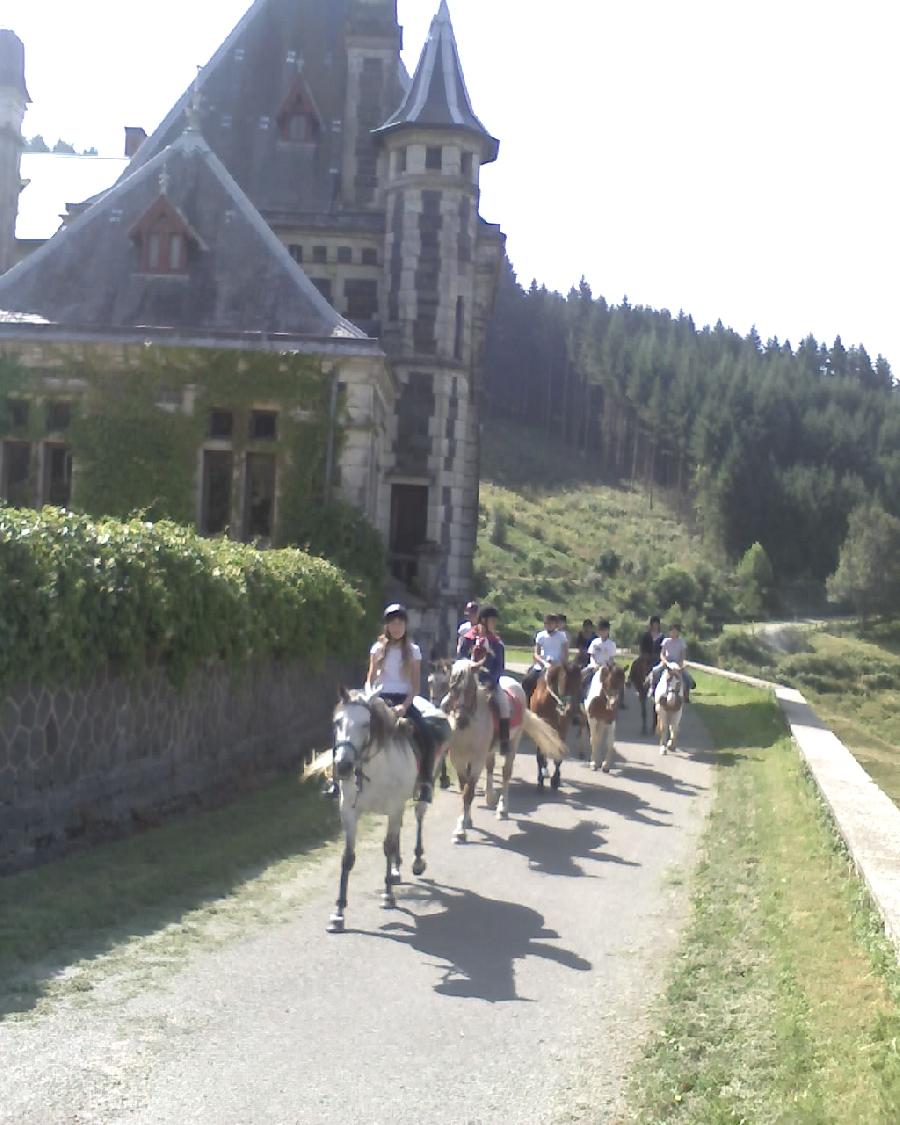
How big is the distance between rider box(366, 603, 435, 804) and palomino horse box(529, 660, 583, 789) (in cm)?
465

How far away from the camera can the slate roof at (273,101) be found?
38.0m

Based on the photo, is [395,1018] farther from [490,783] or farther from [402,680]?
[490,783]

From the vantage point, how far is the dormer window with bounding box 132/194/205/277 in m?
29.4

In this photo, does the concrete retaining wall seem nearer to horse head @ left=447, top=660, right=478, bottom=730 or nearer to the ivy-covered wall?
horse head @ left=447, top=660, right=478, bottom=730

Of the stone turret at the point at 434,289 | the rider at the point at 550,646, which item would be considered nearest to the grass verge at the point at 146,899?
the rider at the point at 550,646

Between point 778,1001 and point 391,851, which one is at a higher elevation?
point 391,851

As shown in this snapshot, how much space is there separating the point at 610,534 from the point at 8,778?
93531 mm

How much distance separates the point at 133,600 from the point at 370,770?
3955 millimetres

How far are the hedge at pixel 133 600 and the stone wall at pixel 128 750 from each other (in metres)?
0.30

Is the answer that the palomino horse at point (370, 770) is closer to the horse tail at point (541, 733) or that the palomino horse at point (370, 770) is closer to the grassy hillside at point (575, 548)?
the horse tail at point (541, 733)

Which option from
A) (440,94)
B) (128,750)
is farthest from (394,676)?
(440,94)

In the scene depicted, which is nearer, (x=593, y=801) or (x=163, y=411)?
(x=593, y=801)

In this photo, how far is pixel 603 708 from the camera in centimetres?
2019

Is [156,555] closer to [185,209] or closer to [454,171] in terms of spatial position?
[185,209]
